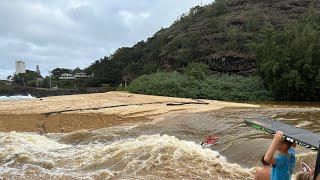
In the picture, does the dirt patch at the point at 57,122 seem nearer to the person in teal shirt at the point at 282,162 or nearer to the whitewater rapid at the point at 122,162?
the whitewater rapid at the point at 122,162

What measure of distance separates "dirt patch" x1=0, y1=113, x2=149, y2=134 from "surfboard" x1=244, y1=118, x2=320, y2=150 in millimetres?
13746

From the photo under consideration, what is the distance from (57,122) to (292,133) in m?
15.2

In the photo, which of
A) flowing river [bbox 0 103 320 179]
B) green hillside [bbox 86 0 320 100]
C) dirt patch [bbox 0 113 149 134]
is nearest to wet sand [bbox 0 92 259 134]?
dirt patch [bbox 0 113 149 134]

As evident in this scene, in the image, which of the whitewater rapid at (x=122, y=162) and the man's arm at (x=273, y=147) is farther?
the whitewater rapid at (x=122, y=162)

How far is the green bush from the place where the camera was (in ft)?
111

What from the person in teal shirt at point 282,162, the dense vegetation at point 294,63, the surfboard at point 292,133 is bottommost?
the person in teal shirt at point 282,162

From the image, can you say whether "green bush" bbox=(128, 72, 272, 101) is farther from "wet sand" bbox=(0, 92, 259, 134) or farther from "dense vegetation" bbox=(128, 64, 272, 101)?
"wet sand" bbox=(0, 92, 259, 134)

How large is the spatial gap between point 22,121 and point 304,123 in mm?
12403

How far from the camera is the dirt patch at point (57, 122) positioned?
1694cm

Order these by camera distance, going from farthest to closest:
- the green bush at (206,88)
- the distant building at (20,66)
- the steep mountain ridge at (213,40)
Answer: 1. the distant building at (20,66)
2. the steep mountain ridge at (213,40)
3. the green bush at (206,88)

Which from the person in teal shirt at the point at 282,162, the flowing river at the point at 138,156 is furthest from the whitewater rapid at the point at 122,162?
the person in teal shirt at the point at 282,162

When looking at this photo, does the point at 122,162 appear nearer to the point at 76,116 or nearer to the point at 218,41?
the point at 76,116

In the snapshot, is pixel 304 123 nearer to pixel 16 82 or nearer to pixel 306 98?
pixel 306 98

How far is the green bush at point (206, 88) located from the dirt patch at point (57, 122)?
15.5 meters
